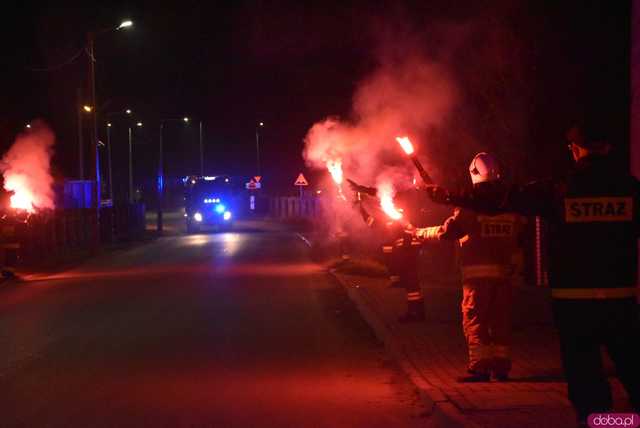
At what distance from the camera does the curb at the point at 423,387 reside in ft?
23.6

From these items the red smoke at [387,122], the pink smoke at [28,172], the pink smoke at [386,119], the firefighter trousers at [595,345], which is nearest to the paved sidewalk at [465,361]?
the firefighter trousers at [595,345]

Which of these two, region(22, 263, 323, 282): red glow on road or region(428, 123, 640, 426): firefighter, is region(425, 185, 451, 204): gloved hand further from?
region(22, 263, 323, 282): red glow on road

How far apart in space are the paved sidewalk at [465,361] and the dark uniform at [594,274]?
1.45 meters

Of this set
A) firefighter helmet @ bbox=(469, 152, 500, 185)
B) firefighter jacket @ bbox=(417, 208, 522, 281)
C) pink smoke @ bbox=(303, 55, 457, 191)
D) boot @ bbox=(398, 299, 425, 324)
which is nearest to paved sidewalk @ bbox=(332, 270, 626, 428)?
boot @ bbox=(398, 299, 425, 324)

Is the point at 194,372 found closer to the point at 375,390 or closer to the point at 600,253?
the point at 375,390

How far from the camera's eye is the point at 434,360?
32.6ft

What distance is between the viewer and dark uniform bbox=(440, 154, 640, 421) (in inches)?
211

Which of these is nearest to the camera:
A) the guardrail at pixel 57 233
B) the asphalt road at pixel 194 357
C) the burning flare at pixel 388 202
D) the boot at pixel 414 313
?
the asphalt road at pixel 194 357

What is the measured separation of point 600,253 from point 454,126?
1268 cm

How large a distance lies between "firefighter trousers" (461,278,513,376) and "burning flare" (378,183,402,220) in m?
1.40

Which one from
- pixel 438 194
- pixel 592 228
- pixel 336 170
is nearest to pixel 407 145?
pixel 438 194

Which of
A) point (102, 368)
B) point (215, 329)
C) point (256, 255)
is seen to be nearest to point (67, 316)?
point (215, 329)

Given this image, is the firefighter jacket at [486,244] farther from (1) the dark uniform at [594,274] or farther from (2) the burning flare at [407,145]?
(1) the dark uniform at [594,274]

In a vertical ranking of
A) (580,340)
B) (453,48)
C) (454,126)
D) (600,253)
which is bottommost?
(580,340)
